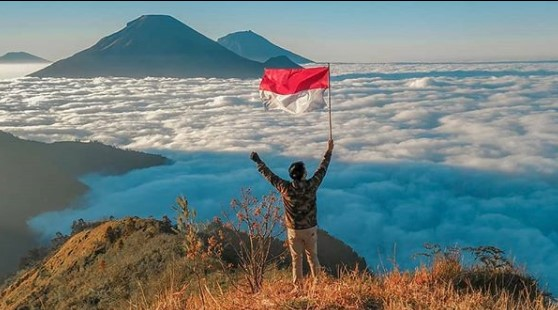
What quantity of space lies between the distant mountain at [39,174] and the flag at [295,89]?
84.6 meters

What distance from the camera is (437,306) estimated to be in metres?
6.14

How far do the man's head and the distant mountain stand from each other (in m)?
87.4

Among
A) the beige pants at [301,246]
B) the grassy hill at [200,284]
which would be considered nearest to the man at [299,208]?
the beige pants at [301,246]

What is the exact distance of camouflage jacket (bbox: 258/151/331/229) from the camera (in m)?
9.46

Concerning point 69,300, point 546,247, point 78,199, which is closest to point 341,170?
point 546,247

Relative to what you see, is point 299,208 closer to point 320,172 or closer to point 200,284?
point 320,172

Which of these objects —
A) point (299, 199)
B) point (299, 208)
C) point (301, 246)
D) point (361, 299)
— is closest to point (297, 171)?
point (299, 199)

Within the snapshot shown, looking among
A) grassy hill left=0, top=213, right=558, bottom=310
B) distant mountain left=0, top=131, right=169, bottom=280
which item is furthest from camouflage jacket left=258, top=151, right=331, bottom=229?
distant mountain left=0, top=131, right=169, bottom=280

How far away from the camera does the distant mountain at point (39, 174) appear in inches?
4126

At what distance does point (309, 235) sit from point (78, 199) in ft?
418

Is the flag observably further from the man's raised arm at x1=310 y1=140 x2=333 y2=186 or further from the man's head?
the man's head

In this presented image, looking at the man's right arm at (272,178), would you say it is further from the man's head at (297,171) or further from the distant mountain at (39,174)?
the distant mountain at (39,174)

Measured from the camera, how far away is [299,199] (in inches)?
373

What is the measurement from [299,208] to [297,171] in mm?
639
